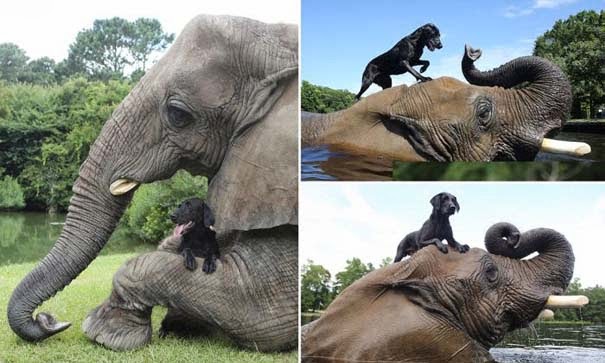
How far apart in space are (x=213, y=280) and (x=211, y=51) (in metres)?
1.16

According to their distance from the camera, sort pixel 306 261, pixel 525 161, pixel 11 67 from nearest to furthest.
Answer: pixel 525 161
pixel 306 261
pixel 11 67

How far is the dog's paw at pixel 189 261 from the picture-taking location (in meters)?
4.22

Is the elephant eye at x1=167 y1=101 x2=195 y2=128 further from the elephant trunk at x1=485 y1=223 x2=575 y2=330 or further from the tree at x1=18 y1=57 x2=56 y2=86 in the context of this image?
the elephant trunk at x1=485 y1=223 x2=575 y2=330

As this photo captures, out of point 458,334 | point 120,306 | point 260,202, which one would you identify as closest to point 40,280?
point 120,306

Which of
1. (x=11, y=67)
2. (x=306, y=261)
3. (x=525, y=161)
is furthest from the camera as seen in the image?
(x=11, y=67)

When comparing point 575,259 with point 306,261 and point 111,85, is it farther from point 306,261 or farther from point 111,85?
point 111,85

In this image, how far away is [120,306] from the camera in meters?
4.26

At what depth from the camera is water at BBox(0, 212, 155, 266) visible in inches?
181

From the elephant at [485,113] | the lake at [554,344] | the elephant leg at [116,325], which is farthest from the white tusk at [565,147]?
the elephant leg at [116,325]

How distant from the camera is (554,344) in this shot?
172 inches

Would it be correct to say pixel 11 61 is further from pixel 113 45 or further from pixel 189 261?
pixel 189 261

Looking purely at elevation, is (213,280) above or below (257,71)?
below

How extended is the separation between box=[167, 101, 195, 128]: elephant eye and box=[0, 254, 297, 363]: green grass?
34.3 inches

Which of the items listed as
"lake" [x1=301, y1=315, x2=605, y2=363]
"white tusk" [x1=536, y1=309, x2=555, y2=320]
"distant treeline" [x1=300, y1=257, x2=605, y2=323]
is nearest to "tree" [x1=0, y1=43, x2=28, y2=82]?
"distant treeline" [x1=300, y1=257, x2=605, y2=323]
